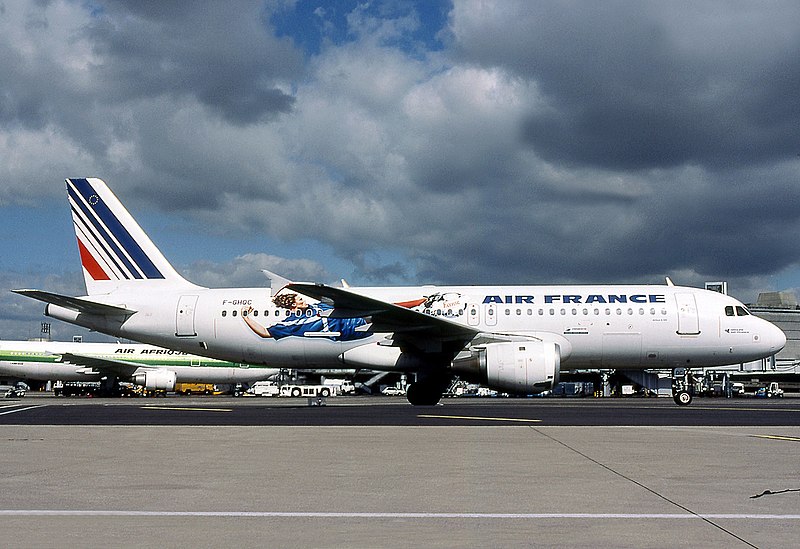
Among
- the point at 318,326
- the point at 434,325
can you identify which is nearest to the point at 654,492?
the point at 434,325

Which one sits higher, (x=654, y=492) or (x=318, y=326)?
(x=318, y=326)

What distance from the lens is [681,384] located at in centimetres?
2792

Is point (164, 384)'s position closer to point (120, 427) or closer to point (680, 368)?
point (680, 368)

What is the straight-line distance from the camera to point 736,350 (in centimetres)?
2675

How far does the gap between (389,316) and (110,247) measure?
1201 centimetres

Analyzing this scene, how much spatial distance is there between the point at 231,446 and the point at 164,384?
50.9m

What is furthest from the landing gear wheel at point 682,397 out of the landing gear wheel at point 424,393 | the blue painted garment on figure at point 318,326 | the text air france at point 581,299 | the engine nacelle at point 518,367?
the blue painted garment on figure at point 318,326

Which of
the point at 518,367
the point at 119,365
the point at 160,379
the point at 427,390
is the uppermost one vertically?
the point at 119,365

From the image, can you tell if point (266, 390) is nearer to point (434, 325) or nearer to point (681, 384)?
point (681, 384)

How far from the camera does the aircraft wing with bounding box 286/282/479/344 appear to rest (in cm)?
2294

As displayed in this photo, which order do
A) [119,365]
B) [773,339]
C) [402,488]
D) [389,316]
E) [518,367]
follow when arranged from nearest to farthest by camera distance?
[402,488] → [518,367] → [389,316] → [773,339] → [119,365]

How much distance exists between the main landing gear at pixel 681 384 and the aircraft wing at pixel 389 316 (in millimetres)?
8003

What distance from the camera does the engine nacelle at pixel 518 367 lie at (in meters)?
23.1

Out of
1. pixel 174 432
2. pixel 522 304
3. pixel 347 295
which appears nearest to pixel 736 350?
pixel 522 304
